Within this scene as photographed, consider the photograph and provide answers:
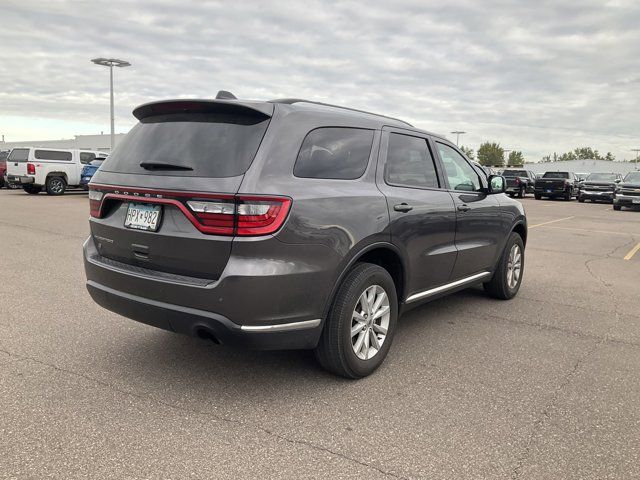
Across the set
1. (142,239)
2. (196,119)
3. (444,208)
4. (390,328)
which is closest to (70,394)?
(142,239)

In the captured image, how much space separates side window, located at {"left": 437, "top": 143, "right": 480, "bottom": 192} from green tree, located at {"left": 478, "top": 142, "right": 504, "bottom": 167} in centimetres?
11097

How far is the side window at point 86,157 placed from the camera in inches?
891

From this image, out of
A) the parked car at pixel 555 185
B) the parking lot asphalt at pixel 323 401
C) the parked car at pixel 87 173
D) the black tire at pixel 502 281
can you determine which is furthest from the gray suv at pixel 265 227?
the parked car at pixel 555 185

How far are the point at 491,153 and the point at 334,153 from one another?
12197 cm

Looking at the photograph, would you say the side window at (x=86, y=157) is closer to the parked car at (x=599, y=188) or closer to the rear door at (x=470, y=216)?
the rear door at (x=470, y=216)

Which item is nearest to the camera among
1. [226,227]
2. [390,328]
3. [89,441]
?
[89,441]

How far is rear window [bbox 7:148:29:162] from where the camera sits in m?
21.3

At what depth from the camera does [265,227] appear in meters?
2.96

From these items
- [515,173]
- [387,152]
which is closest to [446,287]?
[387,152]

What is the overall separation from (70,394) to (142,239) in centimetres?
106

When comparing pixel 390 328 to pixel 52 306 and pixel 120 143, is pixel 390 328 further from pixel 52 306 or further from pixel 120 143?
pixel 52 306

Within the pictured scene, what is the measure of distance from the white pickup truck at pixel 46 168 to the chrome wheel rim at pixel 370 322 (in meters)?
21.1

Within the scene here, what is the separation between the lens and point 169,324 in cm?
316

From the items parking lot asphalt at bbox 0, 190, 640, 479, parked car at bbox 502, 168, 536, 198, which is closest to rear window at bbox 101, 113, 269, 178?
parking lot asphalt at bbox 0, 190, 640, 479
